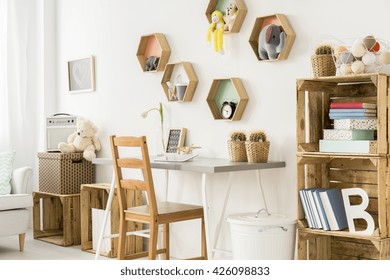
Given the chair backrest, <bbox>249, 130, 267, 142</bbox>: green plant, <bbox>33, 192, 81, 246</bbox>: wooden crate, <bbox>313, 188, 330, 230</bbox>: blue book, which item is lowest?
<bbox>33, 192, 81, 246</bbox>: wooden crate

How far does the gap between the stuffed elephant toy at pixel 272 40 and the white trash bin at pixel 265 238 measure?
953 millimetres

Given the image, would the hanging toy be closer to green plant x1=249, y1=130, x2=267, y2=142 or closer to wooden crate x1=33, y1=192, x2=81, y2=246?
green plant x1=249, y1=130, x2=267, y2=142

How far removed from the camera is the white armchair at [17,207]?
454cm

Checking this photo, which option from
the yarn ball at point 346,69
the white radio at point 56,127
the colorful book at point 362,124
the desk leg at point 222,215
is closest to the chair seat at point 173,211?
the desk leg at point 222,215

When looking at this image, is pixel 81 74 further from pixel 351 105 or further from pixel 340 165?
pixel 351 105

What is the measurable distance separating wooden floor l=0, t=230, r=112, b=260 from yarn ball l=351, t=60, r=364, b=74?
2.28 metres

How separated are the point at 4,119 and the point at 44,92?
41cm

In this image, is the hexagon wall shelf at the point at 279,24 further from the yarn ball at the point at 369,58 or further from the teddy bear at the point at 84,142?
the teddy bear at the point at 84,142

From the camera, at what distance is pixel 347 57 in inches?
121

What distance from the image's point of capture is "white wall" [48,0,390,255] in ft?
11.6

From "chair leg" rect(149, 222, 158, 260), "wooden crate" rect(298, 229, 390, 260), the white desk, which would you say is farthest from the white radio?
"wooden crate" rect(298, 229, 390, 260)
